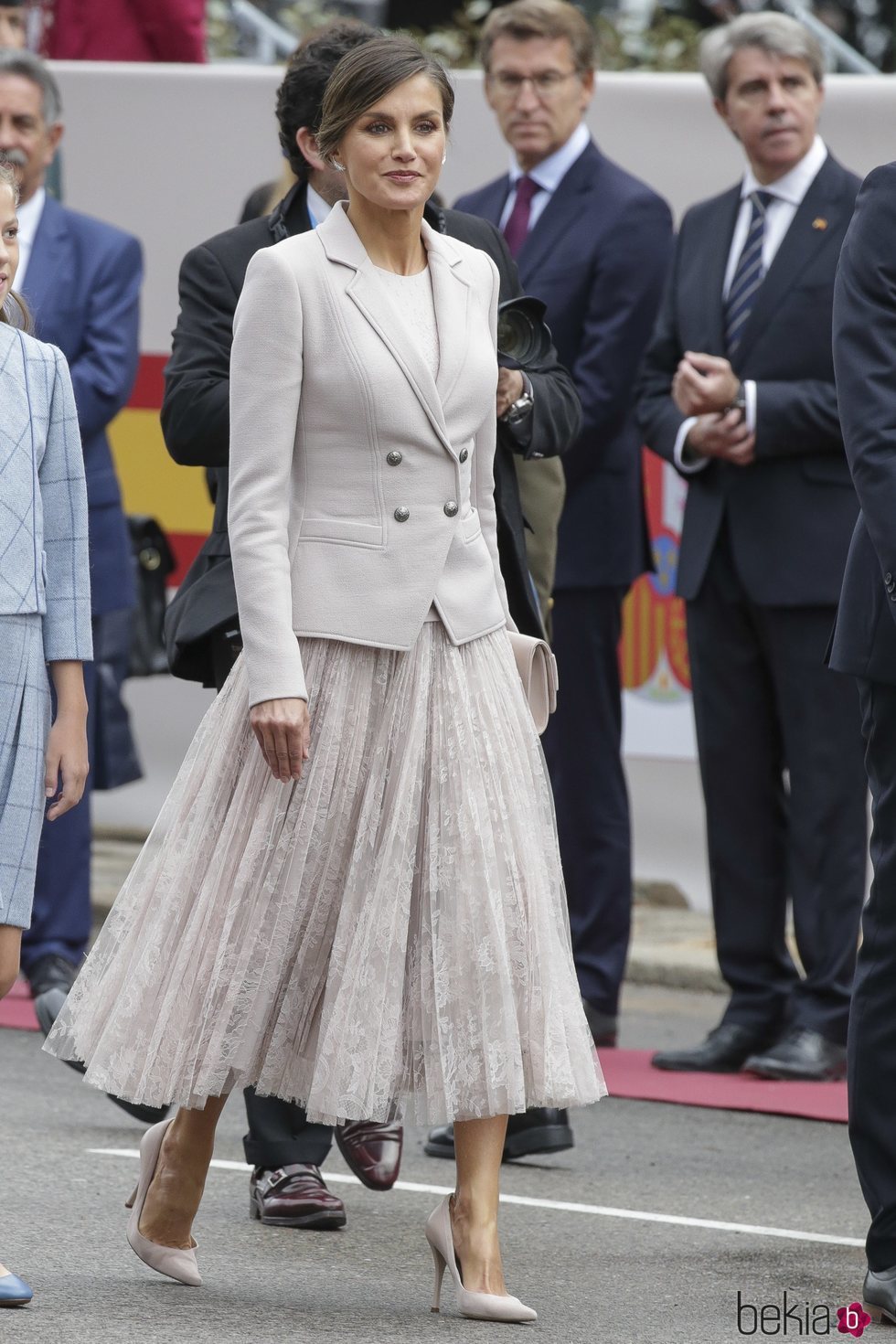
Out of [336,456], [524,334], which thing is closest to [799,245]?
[524,334]

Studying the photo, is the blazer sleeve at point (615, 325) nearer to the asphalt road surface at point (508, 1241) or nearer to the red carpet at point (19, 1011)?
the asphalt road surface at point (508, 1241)

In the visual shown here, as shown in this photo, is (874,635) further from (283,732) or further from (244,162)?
(244,162)

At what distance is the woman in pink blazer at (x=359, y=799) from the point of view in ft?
14.0

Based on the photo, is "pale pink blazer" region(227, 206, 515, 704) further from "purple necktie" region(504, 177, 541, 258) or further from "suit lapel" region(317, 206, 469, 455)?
"purple necktie" region(504, 177, 541, 258)

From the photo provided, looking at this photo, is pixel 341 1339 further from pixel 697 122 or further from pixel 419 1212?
pixel 697 122

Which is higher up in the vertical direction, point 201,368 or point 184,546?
point 201,368

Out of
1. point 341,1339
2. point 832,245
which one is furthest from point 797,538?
point 341,1339

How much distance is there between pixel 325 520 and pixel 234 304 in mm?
943

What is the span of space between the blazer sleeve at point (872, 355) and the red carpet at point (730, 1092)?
2.46m

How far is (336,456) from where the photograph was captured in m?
4.36

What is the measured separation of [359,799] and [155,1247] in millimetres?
888

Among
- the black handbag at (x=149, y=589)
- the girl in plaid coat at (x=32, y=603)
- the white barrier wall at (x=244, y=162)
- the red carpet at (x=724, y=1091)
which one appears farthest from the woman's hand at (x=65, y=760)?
the white barrier wall at (x=244, y=162)

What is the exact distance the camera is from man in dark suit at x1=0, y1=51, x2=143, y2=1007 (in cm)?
737

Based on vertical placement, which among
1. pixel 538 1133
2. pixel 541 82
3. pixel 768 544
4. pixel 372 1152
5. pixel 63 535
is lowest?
pixel 538 1133
